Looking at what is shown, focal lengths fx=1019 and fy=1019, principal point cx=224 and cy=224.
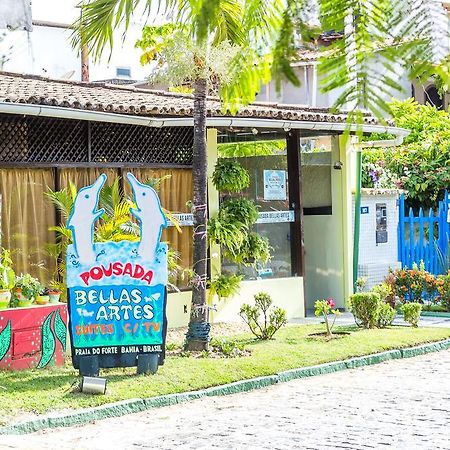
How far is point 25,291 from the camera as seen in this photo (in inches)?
461

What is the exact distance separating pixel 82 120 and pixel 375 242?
6973 mm

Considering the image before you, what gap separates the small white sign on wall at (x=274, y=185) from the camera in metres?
17.0

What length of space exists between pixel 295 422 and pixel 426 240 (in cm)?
1127

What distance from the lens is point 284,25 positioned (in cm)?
172

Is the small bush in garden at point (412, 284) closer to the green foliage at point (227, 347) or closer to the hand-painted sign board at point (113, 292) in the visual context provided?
the green foliage at point (227, 347)

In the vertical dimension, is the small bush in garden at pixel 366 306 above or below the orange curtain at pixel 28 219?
below

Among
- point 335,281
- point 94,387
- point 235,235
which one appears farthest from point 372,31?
point 335,281

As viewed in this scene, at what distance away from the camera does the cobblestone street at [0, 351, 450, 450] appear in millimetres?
8195

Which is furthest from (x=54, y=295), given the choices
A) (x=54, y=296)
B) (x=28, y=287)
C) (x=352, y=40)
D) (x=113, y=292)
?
(x=352, y=40)

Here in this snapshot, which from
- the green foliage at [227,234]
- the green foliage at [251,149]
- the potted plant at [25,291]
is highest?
the green foliage at [251,149]

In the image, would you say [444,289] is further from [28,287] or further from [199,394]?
[28,287]

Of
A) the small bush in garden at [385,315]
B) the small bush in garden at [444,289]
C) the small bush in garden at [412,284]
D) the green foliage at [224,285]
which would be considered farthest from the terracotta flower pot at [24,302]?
the small bush in garden at [444,289]

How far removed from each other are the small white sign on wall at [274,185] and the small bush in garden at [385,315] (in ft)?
9.45

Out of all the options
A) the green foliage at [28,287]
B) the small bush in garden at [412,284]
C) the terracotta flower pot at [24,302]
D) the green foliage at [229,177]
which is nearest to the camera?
the terracotta flower pot at [24,302]
